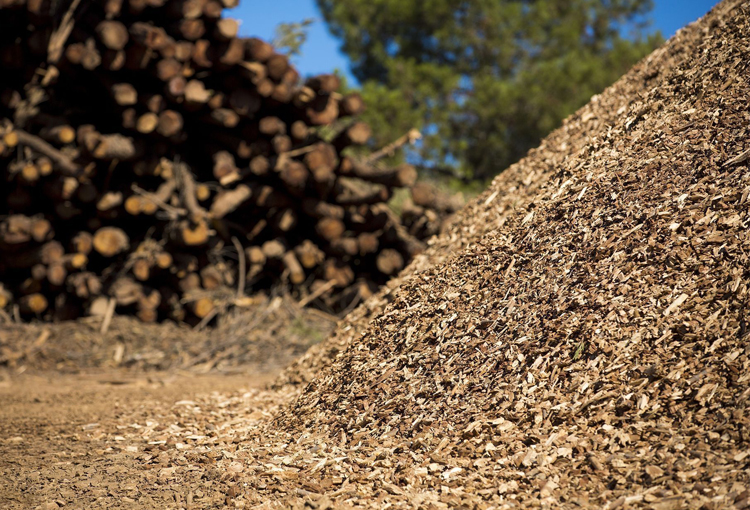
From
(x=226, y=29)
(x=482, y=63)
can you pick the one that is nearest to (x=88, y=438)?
(x=226, y=29)

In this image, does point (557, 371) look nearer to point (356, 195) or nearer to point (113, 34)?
point (356, 195)

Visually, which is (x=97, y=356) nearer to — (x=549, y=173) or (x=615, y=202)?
(x=549, y=173)

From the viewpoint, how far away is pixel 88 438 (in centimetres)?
294

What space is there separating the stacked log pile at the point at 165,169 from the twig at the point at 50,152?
0.01m

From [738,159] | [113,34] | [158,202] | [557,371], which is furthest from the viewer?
[158,202]

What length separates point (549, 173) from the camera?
359 centimetres

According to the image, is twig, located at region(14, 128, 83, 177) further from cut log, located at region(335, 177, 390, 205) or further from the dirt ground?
cut log, located at region(335, 177, 390, 205)

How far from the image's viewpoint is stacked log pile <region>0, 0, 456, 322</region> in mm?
5020

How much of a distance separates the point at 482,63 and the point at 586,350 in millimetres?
11801

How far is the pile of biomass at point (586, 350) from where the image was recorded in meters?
2.07

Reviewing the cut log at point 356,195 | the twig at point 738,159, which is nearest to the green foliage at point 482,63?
the cut log at point 356,195

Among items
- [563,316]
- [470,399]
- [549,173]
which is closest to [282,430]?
[470,399]

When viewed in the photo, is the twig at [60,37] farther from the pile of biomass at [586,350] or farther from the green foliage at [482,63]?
the green foliage at [482,63]

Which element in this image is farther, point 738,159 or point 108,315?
point 108,315
